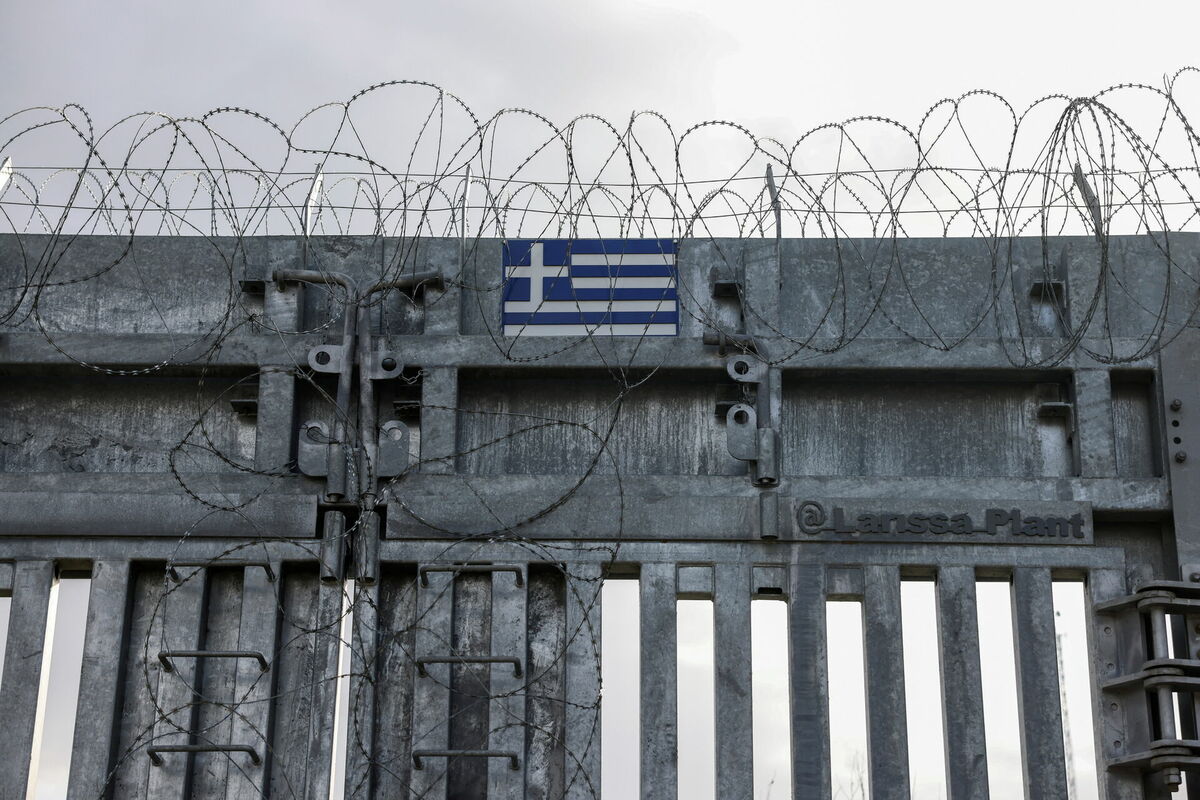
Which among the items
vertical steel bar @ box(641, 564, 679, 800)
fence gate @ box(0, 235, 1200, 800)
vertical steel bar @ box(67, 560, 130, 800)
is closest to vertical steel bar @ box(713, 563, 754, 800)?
fence gate @ box(0, 235, 1200, 800)

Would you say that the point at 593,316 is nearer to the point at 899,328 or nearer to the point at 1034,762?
the point at 899,328

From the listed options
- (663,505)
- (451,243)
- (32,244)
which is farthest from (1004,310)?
(32,244)

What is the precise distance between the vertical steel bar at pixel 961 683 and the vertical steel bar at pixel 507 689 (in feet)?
10.7

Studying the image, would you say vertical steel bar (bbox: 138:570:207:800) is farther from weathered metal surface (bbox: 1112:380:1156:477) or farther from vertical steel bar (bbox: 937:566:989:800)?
weathered metal surface (bbox: 1112:380:1156:477)

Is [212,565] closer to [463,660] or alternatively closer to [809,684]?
[463,660]

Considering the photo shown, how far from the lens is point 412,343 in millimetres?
14289

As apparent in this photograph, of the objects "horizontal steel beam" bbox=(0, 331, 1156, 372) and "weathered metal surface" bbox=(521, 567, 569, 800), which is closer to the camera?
"weathered metal surface" bbox=(521, 567, 569, 800)

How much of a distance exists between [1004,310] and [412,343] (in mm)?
4920

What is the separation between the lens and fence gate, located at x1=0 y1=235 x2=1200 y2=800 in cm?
1334

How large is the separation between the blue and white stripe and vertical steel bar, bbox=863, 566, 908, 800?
8.97 feet

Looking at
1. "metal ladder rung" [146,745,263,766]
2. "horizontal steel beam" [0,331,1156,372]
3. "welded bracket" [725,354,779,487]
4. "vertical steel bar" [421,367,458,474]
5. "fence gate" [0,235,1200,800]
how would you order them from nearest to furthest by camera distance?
"metal ladder rung" [146,745,263,766], "fence gate" [0,235,1200,800], "welded bracket" [725,354,779,487], "vertical steel bar" [421,367,458,474], "horizontal steel beam" [0,331,1156,372]

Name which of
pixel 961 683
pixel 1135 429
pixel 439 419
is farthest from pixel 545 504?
pixel 1135 429

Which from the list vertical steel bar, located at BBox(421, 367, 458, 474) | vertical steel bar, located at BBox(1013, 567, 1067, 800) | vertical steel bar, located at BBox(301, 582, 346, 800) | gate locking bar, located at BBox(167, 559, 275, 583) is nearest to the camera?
vertical steel bar, located at BBox(301, 582, 346, 800)

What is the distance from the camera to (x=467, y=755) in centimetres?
1303
